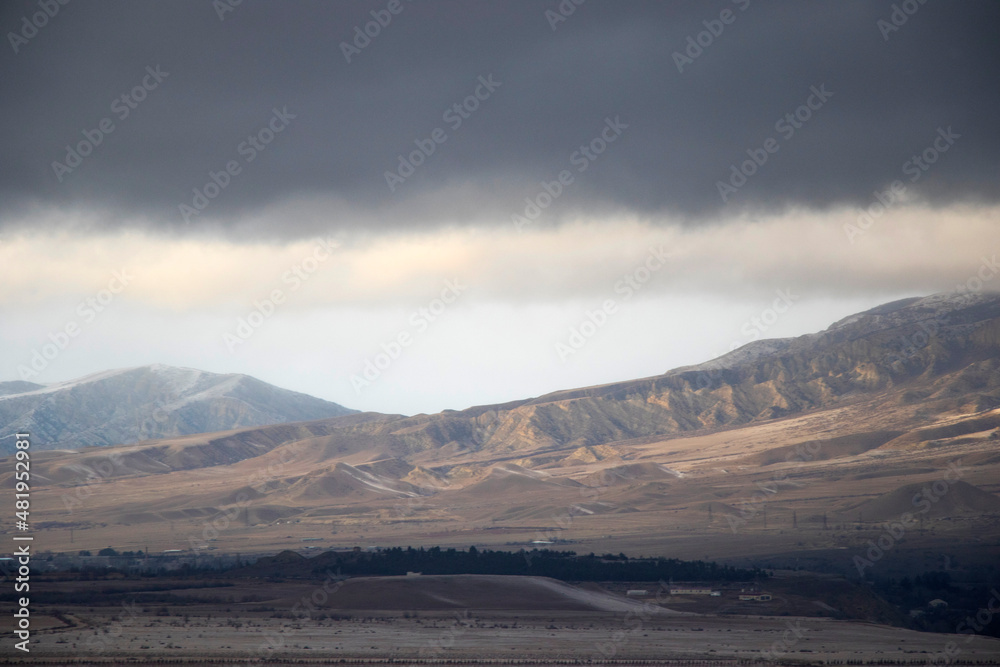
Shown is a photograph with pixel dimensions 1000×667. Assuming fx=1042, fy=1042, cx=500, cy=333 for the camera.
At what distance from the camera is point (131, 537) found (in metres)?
193

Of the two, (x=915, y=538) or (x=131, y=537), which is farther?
(x=131, y=537)

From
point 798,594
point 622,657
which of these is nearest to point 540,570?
point 798,594

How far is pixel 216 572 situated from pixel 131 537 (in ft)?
274

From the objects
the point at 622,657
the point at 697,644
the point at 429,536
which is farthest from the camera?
the point at 429,536

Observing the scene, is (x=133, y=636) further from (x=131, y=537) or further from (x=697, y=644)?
(x=131, y=537)

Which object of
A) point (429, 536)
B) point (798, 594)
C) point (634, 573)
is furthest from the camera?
point (429, 536)

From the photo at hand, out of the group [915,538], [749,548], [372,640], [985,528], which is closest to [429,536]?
[749,548]

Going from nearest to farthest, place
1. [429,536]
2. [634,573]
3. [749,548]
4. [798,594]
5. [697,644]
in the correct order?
1. [697,644]
2. [798,594]
3. [634,573]
4. [749,548]
5. [429,536]

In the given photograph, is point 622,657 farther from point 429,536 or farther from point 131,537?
point 131,537

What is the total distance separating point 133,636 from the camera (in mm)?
72875

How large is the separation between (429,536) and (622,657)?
4618 inches

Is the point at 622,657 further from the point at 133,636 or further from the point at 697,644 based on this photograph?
the point at 133,636

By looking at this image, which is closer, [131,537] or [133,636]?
[133,636]

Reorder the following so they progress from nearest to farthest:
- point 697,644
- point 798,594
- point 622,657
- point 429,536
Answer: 1. point 622,657
2. point 697,644
3. point 798,594
4. point 429,536
